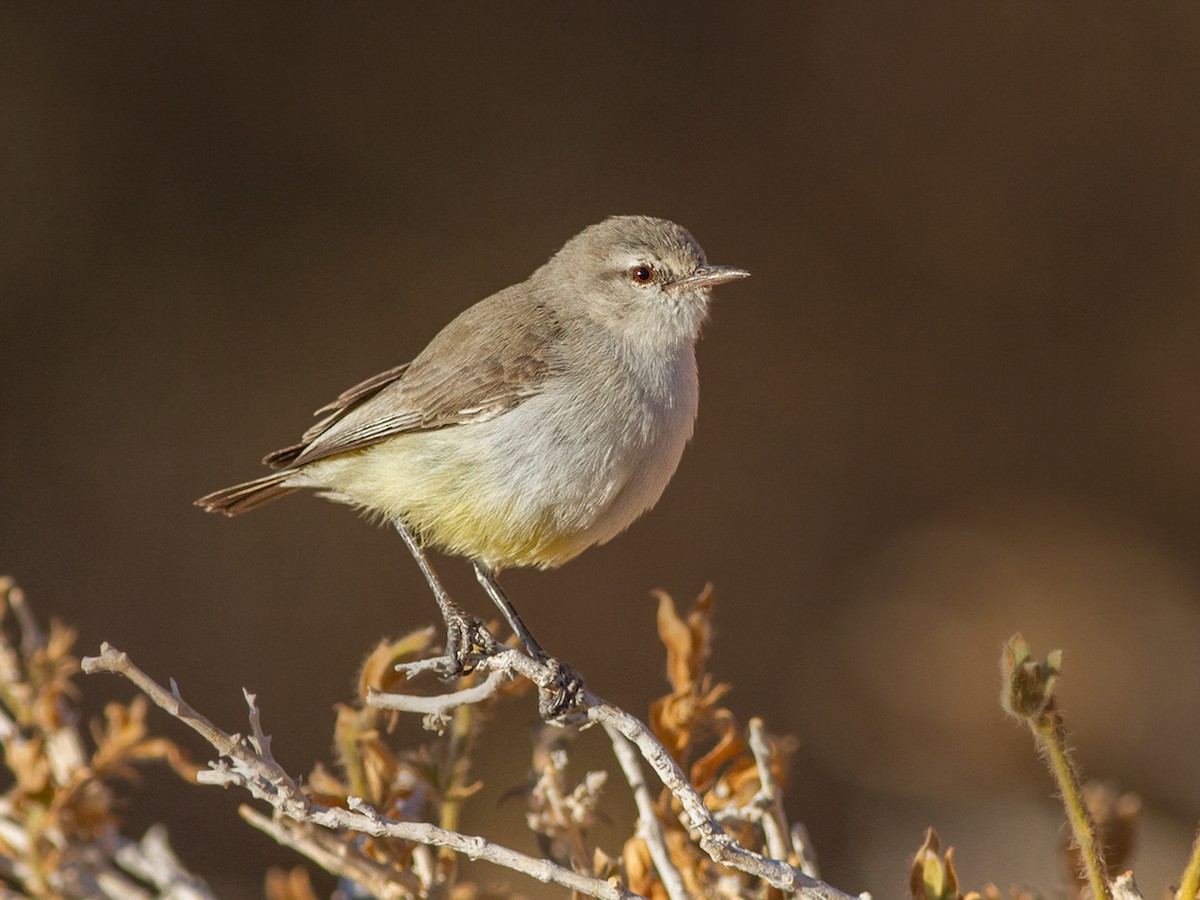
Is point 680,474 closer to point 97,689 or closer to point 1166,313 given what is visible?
point 1166,313

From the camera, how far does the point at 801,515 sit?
24.2 feet

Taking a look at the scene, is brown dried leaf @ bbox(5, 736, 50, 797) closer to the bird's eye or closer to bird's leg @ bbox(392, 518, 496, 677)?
bird's leg @ bbox(392, 518, 496, 677)

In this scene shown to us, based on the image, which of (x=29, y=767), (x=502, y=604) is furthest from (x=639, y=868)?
(x=502, y=604)

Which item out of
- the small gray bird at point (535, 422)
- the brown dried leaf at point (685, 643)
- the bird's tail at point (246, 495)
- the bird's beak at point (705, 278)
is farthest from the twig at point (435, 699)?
the bird's beak at point (705, 278)

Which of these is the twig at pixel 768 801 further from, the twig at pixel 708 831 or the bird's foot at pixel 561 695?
the bird's foot at pixel 561 695

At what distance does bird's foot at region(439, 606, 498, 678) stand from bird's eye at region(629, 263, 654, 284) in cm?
114

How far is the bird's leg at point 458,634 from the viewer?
2.67m

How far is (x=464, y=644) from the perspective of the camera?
3283mm

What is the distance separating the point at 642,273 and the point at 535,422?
768 mm

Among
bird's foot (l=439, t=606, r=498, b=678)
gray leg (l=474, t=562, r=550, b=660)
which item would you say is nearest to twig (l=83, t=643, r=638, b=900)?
bird's foot (l=439, t=606, r=498, b=678)

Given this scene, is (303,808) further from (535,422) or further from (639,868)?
(535,422)

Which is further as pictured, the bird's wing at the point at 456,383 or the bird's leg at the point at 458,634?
the bird's wing at the point at 456,383

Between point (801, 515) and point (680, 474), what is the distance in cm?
71

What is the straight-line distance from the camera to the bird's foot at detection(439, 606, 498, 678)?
2.56 m
